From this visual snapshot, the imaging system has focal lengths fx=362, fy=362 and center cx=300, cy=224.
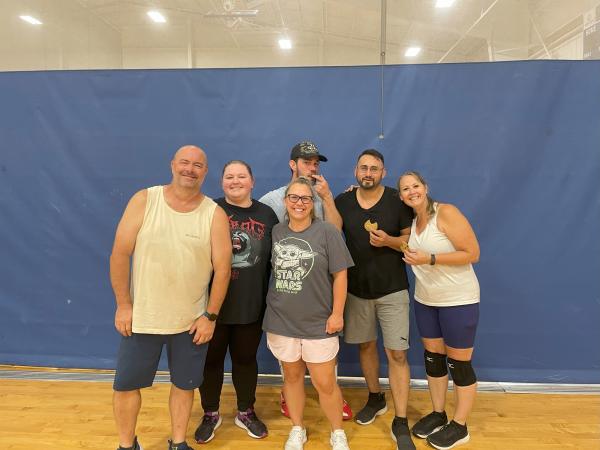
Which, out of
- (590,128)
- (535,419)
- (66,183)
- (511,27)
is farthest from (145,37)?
(535,419)

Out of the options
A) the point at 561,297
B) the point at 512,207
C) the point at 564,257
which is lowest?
the point at 561,297

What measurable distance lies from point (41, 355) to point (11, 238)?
94 centimetres

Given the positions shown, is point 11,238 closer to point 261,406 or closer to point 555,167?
point 261,406

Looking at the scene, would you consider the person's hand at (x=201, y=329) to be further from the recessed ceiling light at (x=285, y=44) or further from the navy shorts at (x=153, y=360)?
the recessed ceiling light at (x=285, y=44)

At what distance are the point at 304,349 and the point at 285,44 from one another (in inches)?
84.7

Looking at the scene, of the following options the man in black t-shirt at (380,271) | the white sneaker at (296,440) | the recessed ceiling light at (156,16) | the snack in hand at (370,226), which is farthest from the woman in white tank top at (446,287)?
the recessed ceiling light at (156,16)

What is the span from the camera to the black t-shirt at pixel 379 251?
2.00 m

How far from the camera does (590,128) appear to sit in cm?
249

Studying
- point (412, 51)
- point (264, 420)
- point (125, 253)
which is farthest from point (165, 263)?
point (412, 51)

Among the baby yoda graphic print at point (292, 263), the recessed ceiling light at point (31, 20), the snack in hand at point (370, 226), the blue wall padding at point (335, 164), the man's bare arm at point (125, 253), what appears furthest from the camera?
the recessed ceiling light at point (31, 20)

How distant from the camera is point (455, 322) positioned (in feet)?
6.09

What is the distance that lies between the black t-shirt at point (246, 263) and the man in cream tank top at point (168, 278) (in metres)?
0.17

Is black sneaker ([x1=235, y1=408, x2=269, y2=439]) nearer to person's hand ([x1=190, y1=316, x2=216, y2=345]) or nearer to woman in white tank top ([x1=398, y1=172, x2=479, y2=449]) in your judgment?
person's hand ([x1=190, y1=316, x2=216, y2=345])

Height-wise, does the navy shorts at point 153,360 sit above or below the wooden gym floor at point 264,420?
above
